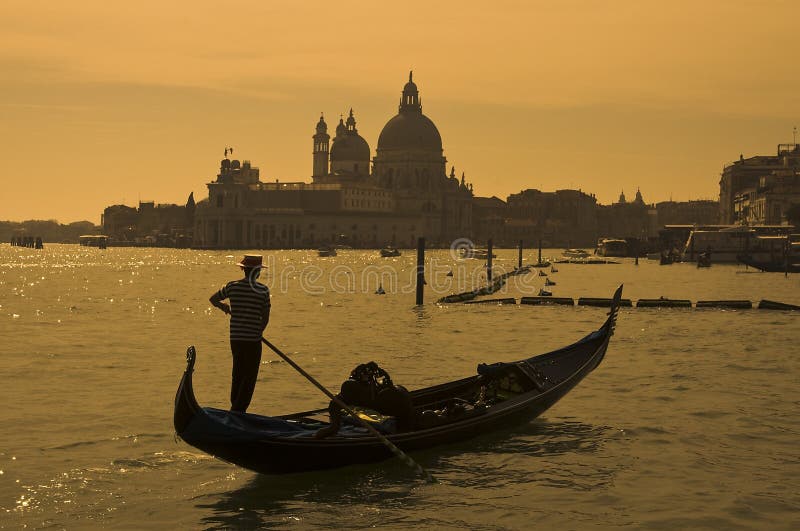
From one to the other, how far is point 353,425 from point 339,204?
174 m

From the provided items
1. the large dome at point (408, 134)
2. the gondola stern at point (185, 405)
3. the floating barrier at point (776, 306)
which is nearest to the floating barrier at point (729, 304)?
the floating barrier at point (776, 306)

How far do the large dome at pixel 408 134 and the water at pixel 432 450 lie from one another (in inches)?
6463

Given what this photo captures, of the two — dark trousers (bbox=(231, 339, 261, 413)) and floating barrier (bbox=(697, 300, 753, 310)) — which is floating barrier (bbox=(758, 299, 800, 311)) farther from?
dark trousers (bbox=(231, 339, 261, 413))

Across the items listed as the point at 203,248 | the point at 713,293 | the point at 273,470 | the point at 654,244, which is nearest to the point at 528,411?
the point at 273,470

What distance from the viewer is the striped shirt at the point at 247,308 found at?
1226cm

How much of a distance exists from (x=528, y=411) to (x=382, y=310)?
26566mm

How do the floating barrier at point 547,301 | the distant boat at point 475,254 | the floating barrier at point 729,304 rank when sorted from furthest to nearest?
the distant boat at point 475,254, the floating barrier at point 547,301, the floating barrier at point 729,304

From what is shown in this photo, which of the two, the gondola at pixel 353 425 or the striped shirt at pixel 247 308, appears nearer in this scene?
the gondola at pixel 353 425

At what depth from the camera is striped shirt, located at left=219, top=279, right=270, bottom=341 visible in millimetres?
12258

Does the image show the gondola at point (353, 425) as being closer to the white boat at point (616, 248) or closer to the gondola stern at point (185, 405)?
the gondola stern at point (185, 405)

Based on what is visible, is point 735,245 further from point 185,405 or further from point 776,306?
point 185,405

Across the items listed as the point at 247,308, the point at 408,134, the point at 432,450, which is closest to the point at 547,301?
the point at 432,450

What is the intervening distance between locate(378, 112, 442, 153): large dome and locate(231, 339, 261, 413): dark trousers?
7215 inches

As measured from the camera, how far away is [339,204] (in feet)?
610
